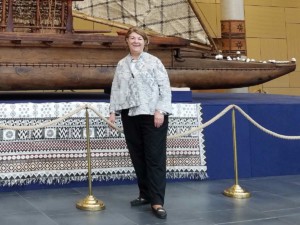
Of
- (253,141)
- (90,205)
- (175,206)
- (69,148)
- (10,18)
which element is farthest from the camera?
(10,18)

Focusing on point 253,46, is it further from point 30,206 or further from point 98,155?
point 30,206

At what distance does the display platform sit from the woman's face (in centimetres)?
166

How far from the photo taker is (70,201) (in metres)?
4.05

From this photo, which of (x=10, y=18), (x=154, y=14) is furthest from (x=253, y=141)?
(x=10, y=18)

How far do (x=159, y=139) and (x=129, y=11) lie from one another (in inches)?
137

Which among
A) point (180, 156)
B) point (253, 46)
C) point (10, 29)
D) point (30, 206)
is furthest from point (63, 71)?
point (253, 46)

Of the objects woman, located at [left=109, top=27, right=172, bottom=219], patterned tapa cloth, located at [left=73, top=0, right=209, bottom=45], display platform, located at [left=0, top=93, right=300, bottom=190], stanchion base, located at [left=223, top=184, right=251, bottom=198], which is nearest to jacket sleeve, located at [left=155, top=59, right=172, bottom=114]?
woman, located at [left=109, top=27, right=172, bottom=219]

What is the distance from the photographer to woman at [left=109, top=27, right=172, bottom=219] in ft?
11.3

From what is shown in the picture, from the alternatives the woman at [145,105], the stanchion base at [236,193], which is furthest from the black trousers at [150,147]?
the stanchion base at [236,193]

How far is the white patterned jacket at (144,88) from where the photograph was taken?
3439 millimetres

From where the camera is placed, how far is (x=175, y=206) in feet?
12.6

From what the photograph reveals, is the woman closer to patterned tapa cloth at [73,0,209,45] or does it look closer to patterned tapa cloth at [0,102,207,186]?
patterned tapa cloth at [0,102,207,186]

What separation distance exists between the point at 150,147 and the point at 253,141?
6.47ft

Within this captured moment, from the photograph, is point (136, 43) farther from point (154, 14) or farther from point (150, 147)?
point (154, 14)
